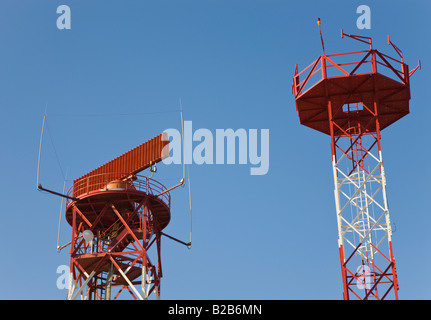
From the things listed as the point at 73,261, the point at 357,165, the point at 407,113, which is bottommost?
the point at 73,261

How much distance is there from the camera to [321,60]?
57500 millimetres

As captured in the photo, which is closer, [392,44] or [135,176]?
[392,44]

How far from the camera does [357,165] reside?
5797 cm
